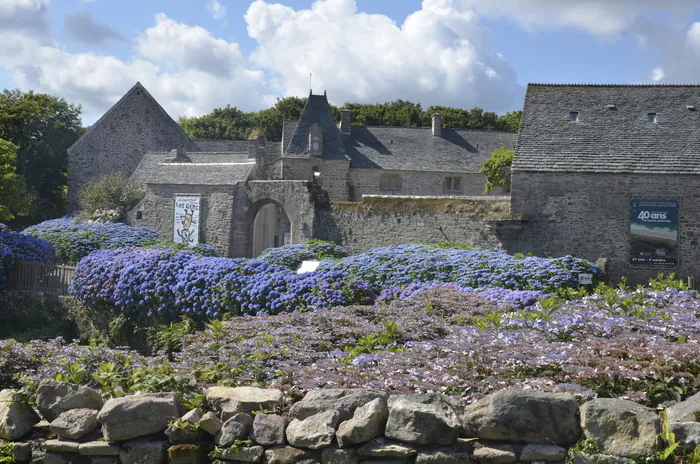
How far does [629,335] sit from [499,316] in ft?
5.07

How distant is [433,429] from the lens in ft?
16.3

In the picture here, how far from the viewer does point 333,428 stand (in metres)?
5.14

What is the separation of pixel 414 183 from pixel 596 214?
74.6 ft

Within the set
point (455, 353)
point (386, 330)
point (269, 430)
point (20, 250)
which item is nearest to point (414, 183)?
point (20, 250)

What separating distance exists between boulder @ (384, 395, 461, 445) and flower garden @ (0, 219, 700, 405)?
0.64 metres

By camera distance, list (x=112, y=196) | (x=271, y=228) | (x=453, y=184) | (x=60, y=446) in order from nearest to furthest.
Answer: (x=60, y=446), (x=112, y=196), (x=271, y=228), (x=453, y=184)

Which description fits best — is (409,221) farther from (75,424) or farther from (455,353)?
(75,424)

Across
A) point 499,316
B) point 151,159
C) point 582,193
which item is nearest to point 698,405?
point 499,316

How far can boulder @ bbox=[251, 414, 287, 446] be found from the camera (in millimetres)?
5297

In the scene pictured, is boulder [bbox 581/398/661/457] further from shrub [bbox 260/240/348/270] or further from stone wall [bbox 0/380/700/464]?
shrub [bbox 260/240/348/270]

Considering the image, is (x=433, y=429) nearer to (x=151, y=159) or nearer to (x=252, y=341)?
(x=252, y=341)

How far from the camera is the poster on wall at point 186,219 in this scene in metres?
27.4

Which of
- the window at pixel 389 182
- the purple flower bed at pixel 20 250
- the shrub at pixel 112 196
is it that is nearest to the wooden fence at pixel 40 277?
the purple flower bed at pixel 20 250

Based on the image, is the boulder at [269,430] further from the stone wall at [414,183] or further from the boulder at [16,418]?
the stone wall at [414,183]
